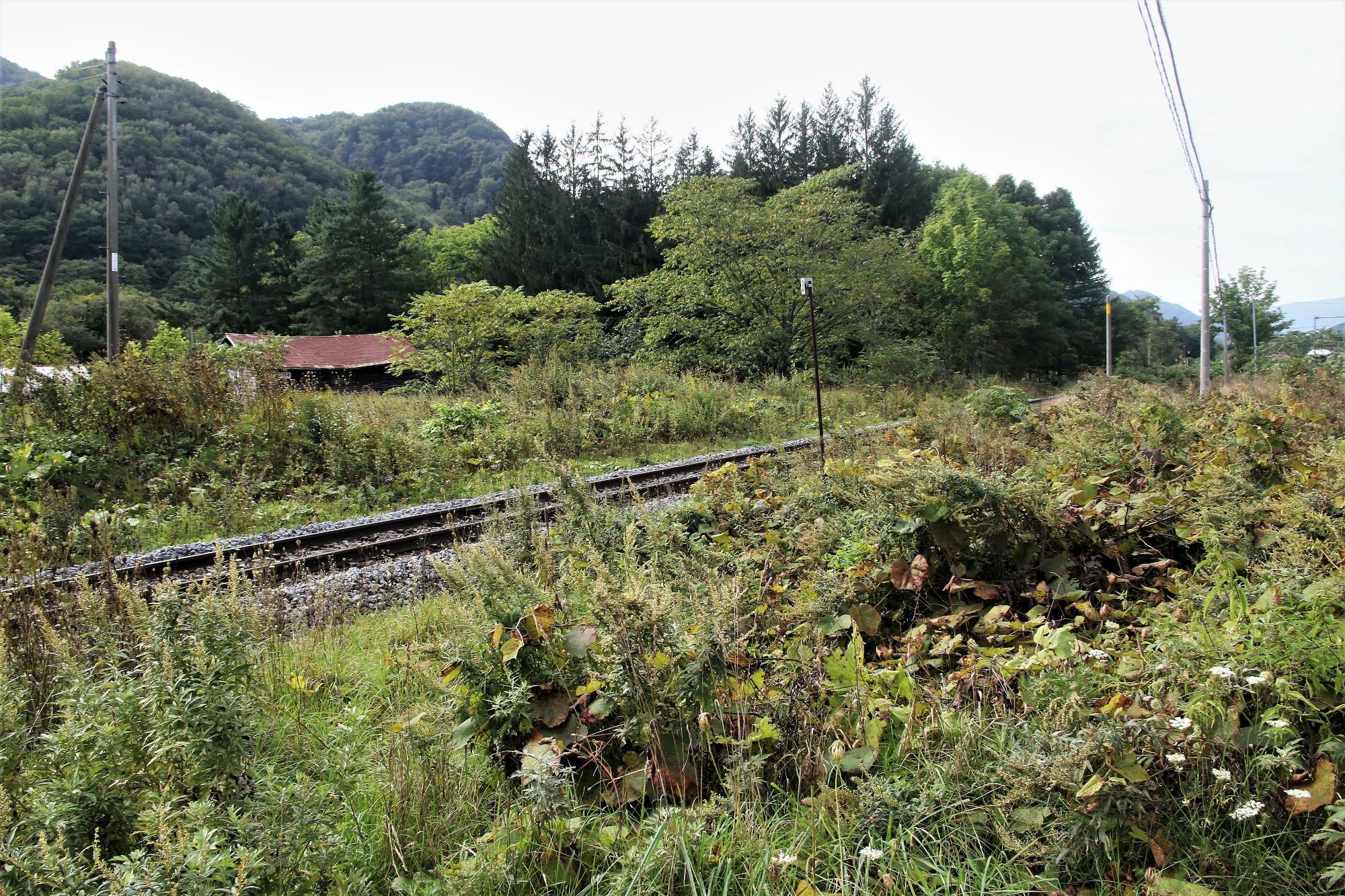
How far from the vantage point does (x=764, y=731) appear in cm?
230

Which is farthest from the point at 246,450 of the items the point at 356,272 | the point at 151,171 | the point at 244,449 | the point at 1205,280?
the point at 151,171

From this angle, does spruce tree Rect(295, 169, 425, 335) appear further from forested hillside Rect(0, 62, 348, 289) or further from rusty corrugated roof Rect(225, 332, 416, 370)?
forested hillside Rect(0, 62, 348, 289)

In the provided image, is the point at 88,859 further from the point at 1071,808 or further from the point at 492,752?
the point at 1071,808

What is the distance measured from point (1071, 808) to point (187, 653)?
2.71 m

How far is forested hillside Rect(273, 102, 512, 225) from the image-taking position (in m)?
90.0

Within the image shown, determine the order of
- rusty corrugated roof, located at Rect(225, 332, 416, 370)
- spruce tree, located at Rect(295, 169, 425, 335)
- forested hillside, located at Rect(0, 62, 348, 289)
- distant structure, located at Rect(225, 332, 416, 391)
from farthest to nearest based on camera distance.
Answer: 1. spruce tree, located at Rect(295, 169, 425, 335)
2. forested hillside, located at Rect(0, 62, 348, 289)
3. rusty corrugated roof, located at Rect(225, 332, 416, 370)
4. distant structure, located at Rect(225, 332, 416, 391)

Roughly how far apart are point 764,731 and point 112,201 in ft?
58.9

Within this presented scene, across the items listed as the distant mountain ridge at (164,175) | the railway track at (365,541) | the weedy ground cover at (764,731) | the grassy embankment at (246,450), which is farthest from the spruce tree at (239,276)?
the weedy ground cover at (764,731)

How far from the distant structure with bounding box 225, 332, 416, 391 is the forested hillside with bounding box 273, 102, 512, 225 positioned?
49518 mm

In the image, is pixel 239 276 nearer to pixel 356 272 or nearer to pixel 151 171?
pixel 356 272

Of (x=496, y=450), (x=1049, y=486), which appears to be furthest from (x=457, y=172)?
(x=1049, y=486)

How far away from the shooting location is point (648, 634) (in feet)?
7.95

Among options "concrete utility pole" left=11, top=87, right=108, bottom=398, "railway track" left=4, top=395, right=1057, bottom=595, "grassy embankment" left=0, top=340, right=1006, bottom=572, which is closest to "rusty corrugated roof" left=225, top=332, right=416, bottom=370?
"concrete utility pole" left=11, top=87, right=108, bottom=398

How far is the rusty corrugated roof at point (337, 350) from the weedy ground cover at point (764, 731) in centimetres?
2971
